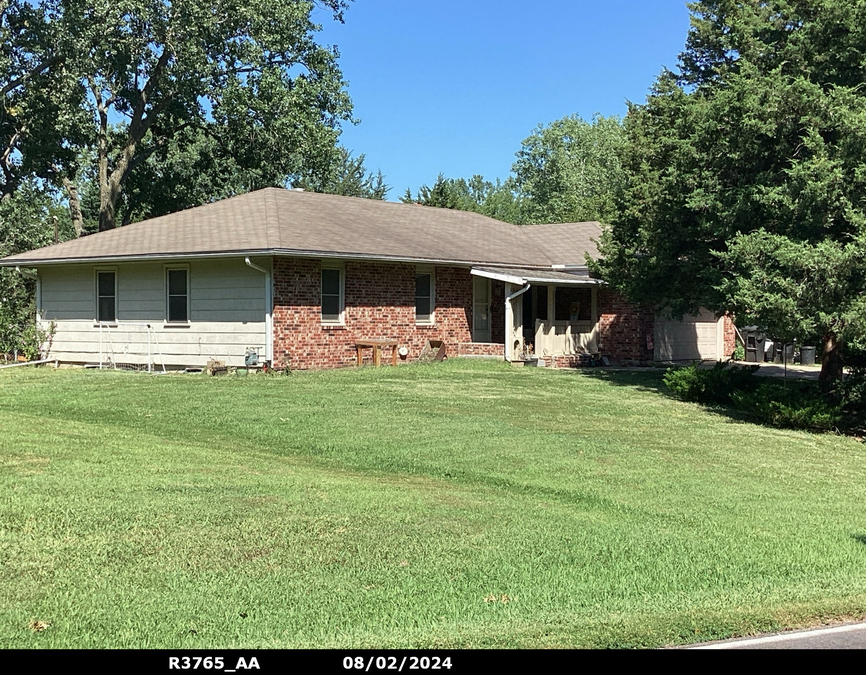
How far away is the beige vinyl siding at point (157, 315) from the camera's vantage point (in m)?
22.2

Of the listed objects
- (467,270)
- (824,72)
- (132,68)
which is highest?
(132,68)

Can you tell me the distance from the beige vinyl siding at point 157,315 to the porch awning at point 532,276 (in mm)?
6683

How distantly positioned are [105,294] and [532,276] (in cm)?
1178

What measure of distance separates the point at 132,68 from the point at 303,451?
1052 inches

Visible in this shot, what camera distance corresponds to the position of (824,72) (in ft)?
60.6

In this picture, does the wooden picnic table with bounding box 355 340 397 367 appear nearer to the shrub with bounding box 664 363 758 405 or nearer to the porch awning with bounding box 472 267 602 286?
the porch awning with bounding box 472 267 602 286

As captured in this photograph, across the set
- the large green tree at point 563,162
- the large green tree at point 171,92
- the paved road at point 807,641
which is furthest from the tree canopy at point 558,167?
the paved road at point 807,641

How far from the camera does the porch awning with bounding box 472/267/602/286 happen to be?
25.0 m

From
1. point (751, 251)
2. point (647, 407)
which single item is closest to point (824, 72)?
point (751, 251)

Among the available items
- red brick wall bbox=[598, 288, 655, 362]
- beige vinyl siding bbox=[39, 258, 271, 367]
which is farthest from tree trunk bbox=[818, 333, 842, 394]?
beige vinyl siding bbox=[39, 258, 271, 367]

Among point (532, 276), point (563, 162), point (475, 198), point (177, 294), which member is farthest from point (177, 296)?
point (475, 198)

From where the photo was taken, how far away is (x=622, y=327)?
2842cm

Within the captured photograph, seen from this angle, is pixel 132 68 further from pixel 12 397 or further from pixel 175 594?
pixel 175 594

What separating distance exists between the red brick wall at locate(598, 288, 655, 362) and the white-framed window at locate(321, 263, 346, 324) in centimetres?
890
